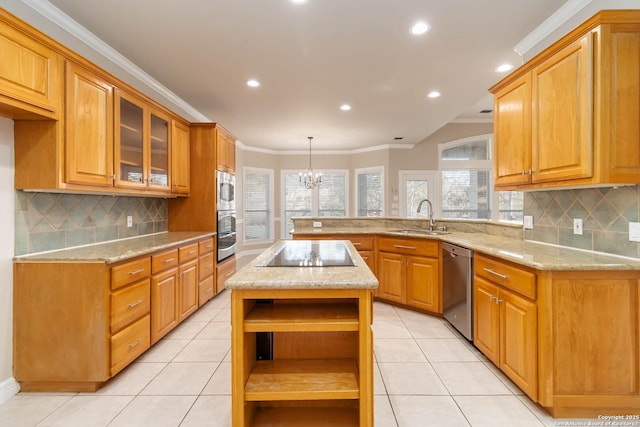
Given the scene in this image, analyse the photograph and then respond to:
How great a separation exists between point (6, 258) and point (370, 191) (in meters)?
6.26

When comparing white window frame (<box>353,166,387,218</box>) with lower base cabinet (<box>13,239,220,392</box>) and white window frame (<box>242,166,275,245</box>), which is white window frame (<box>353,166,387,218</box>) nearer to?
white window frame (<box>242,166,275,245</box>)

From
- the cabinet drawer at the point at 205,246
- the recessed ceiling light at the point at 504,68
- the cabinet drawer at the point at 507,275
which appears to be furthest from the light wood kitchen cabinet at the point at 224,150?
the recessed ceiling light at the point at 504,68

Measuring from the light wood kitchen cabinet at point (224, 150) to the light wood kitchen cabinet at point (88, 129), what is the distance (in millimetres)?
→ 1575

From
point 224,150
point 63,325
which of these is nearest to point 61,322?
point 63,325

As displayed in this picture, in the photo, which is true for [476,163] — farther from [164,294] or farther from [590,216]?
[164,294]

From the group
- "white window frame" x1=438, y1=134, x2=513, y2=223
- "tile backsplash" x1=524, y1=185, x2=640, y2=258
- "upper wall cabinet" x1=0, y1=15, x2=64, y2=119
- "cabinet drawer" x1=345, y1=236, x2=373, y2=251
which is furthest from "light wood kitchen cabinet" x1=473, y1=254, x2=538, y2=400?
"white window frame" x1=438, y1=134, x2=513, y2=223

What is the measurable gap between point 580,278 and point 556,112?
1.04m

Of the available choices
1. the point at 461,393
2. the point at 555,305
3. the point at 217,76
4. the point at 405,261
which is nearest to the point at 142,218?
the point at 217,76

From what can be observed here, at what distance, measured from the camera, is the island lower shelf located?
1.39 metres

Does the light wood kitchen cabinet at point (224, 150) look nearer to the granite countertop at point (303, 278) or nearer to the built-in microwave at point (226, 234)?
the built-in microwave at point (226, 234)

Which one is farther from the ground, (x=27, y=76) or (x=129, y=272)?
(x=27, y=76)

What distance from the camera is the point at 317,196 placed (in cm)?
746

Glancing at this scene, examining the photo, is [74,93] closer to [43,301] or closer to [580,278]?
[43,301]

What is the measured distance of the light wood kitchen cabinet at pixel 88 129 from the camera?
6.58 feet
